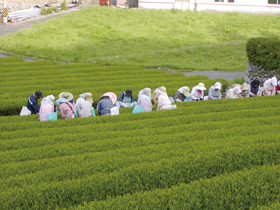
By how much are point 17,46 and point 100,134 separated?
1643cm

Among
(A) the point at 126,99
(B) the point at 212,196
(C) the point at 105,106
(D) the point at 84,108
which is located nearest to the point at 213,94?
(A) the point at 126,99

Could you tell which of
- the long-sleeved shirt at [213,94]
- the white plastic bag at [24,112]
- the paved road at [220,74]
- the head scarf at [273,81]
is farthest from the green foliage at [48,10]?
the head scarf at [273,81]

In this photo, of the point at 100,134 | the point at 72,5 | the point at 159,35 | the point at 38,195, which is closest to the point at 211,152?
the point at 100,134

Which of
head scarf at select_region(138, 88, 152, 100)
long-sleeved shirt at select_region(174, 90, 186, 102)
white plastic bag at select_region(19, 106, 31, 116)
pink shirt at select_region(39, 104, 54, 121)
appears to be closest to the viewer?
pink shirt at select_region(39, 104, 54, 121)

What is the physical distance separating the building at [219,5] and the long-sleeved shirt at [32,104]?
24938mm

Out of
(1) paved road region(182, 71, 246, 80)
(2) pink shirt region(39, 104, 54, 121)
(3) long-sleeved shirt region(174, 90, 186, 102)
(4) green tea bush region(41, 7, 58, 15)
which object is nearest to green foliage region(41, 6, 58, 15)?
(4) green tea bush region(41, 7, 58, 15)

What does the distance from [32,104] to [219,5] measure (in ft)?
91.4

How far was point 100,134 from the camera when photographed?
25.8 ft

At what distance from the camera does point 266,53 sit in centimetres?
1402

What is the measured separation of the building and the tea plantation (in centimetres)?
2471

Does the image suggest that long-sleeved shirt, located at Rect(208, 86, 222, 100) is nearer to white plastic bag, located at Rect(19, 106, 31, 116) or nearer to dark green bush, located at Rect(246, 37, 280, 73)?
dark green bush, located at Rect(246, 37, 280, 73)

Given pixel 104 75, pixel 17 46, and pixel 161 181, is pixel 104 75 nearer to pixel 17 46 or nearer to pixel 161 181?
pixel 17 46

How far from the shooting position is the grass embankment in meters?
20.6

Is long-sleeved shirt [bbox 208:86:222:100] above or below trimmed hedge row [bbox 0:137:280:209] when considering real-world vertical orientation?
above
